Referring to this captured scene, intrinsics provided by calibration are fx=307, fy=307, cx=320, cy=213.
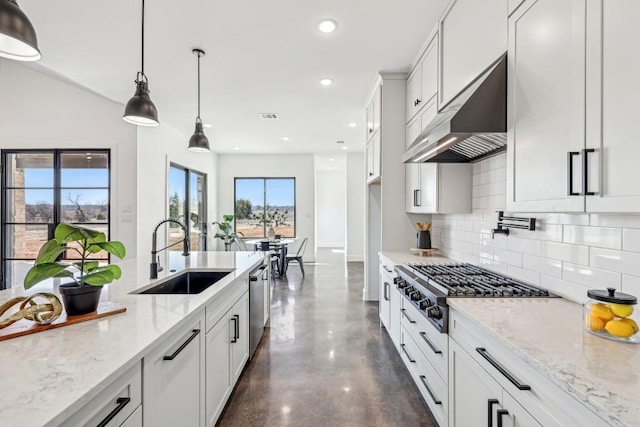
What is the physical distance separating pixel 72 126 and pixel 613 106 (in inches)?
247

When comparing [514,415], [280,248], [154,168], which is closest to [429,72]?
[514,415]

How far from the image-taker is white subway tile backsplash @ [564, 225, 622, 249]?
1.33m

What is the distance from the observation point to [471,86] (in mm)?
2014

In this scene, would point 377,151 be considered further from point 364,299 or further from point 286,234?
point 286,234

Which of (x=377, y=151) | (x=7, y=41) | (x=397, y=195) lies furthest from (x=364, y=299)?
(x=7, y=41)

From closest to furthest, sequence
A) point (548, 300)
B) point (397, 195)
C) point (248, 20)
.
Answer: point (548, 300) < point (248, 20) < point (397, 195)

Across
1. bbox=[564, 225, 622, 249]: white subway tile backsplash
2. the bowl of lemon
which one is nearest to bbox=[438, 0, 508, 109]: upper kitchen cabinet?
bbox=[564, 225, 622, 249]: white subway tile backsplash

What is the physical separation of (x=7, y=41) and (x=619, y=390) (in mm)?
2597

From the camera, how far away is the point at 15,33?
1.23 m

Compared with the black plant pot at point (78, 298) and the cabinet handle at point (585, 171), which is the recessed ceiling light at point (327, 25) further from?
the black plant pot at point (78, 298)

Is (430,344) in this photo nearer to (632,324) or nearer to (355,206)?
(632,324)

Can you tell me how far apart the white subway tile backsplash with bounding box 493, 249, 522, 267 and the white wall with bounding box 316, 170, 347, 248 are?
32.7 feet

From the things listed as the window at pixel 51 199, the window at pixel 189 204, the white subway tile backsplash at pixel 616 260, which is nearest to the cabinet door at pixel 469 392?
the white subway tile backsplash at pixel 616 260

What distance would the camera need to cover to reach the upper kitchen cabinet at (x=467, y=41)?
1708 millimetres
